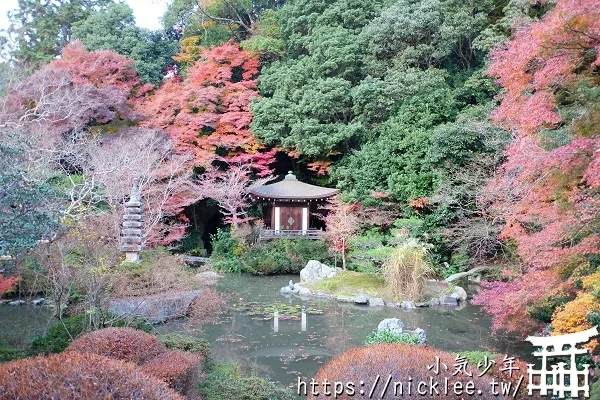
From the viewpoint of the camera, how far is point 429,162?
15734 millimetres

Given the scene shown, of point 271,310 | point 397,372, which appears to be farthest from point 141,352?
point 271,310

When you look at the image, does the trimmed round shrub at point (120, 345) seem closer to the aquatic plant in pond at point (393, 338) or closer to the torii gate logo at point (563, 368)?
the aquatic plant in pond at point (393, 338)

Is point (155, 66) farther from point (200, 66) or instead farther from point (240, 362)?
point (240, 362)

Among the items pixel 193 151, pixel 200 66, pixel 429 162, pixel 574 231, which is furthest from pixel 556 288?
pixel 200 66

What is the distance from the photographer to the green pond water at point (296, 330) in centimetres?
746

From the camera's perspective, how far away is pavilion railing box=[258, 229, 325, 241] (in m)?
17.6

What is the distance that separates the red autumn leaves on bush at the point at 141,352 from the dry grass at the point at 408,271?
7871mm

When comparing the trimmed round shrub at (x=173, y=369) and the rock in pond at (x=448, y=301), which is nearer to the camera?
the trimmed round shrub at (x=173, y=369)

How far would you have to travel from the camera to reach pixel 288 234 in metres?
18.0

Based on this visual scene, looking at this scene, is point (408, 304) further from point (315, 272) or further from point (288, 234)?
point (288, 234)

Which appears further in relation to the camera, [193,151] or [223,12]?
[223,12]

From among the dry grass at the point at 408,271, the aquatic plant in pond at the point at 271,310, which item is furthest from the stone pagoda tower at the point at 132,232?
the dry grass at the point at 408,271

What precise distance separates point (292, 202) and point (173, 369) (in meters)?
14.8

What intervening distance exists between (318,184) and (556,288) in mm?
15083
